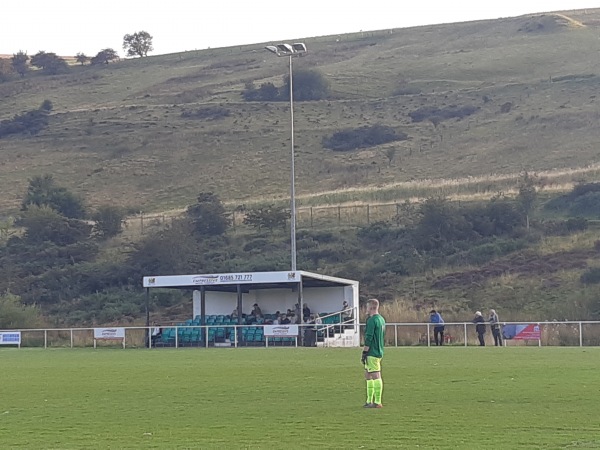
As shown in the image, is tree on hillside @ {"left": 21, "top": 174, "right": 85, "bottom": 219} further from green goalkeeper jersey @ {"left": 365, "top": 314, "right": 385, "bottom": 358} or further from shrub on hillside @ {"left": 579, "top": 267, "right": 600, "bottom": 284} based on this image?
green goalkeeper jersey @ {"left": 365, "top": 314, "right": 385, "bottom": 358}

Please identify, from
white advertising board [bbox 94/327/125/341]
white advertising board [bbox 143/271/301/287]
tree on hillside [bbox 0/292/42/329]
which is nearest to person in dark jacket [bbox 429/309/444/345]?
white advertising board [bbox 143/271/301/287]

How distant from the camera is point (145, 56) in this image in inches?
6339

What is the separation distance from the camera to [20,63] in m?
151

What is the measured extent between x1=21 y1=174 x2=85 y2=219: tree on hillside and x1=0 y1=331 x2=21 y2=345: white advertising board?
130ft

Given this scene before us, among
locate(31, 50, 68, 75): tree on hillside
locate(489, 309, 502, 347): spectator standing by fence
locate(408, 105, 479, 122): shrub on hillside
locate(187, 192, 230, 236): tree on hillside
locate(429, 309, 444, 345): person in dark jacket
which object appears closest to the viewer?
locate(489, 309, 502, 347): spectator standing by fence

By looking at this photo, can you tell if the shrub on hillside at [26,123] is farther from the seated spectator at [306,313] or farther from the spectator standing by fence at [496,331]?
the spectator standing by fence at [496,331]

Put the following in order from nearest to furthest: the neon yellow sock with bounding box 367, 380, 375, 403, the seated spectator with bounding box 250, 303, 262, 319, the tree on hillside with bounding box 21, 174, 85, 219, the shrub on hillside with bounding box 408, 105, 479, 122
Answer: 1. the neon yellow sock with bounding box 367, 380, 375, 403
2. the seated spectator with bounding box 250, 303, 262, 319
3. the tree on hillside with bounding box 21, 174, 85, 219
4. the shrub on hillside with bounding box 408, 105, 479, 122

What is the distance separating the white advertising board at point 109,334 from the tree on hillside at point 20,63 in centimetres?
10811

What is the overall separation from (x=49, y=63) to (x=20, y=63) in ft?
12.8

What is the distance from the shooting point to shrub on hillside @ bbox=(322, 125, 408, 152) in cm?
10550

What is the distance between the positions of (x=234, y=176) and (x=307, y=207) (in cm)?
1525

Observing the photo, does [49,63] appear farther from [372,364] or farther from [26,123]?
[372,364]

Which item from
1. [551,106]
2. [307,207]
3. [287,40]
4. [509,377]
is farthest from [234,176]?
[509,377]

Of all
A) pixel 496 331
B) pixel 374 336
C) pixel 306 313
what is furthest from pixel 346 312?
pixel 374 336
